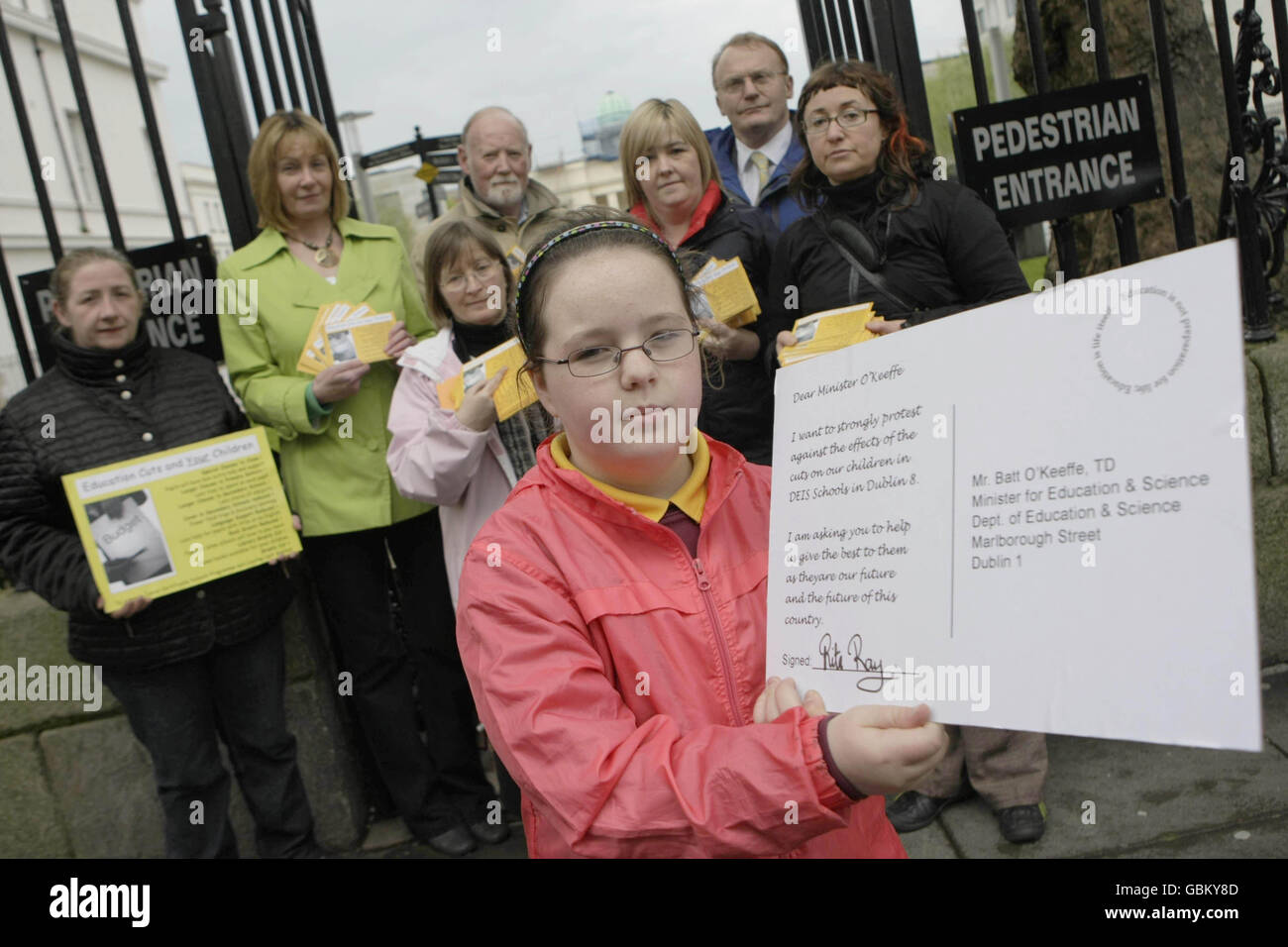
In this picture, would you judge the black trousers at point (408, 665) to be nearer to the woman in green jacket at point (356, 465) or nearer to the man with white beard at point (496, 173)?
the woman in green jacket at point (356, 465)

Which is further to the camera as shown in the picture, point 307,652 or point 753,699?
point 307,652

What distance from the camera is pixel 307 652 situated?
357 centimetres

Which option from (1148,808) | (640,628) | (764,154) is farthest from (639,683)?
(764,154)

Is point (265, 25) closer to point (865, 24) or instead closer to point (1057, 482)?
point (865, 24)

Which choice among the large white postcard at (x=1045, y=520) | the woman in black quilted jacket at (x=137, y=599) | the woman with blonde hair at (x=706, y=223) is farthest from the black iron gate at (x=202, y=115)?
the large white postcard at (x=1045, y=520)

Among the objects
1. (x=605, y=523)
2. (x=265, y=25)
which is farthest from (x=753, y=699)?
(x=265, y=25)

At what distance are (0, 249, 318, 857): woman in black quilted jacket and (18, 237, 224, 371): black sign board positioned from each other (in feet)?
1.05

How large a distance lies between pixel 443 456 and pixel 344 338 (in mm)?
627

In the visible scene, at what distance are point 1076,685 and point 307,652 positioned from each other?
3.12m

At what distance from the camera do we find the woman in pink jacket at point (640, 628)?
44.1 inches

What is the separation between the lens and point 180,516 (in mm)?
2926

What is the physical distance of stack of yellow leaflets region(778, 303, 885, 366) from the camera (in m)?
2.38

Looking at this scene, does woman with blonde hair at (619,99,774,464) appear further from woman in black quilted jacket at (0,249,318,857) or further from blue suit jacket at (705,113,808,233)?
woman in black quilted jacket at (0,249,318,857)

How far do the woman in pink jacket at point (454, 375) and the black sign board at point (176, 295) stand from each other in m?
0.85
